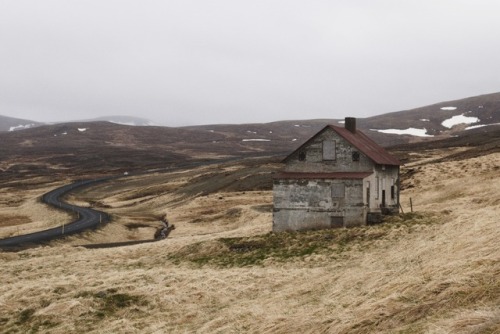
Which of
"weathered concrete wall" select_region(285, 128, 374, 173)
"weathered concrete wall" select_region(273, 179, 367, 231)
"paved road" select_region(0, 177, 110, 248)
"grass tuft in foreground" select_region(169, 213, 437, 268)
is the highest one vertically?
"weathered concrete wall" select_region(285, 128, 374, 173)

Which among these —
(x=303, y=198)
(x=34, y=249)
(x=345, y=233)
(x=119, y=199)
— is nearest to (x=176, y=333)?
(x=345, y=233)

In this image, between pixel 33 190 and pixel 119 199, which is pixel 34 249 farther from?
pixel 33 190

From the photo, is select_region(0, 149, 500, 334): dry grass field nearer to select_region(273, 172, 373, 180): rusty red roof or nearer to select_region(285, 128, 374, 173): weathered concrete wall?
select_region(273, 172, 373, 180): rusty red roof

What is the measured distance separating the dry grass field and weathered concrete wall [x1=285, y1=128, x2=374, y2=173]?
6103 mm

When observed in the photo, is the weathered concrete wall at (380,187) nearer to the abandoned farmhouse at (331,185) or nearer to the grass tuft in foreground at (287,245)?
the abandoned farmhouse at (331,185)

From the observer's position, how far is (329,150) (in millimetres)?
43406

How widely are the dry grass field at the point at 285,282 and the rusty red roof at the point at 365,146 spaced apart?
675 cm

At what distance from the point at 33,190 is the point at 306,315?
387ft

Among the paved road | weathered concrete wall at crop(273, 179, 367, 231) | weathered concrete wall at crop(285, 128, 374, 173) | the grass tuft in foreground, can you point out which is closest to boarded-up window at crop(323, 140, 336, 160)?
weathered concrete wall at crop(285, 128, 374, 173)

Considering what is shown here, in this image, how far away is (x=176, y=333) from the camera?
16594 millimetres

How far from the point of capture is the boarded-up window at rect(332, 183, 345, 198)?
135 ft

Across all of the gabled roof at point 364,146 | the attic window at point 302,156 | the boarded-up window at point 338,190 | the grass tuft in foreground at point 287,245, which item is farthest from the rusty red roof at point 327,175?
the grass tuft in foreground at point 287,245

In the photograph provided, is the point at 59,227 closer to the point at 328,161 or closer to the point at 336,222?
the point at 328,161

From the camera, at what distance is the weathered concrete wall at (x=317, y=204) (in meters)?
40.6
